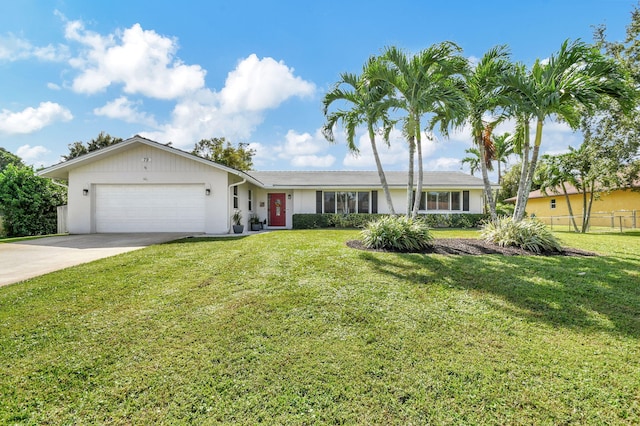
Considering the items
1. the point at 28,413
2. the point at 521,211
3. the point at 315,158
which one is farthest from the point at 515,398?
the point at 315,158

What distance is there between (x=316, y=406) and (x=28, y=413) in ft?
7.25

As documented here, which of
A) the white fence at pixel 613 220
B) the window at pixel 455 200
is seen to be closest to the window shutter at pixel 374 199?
the window at pixel 455 200

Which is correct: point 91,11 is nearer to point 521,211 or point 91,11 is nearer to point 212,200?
point 212,200

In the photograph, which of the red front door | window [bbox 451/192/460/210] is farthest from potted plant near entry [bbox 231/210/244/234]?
window [bbox 451/192/460/210]

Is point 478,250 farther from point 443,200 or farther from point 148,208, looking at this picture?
point 148,208

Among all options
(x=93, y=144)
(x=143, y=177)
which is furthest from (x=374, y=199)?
(x=93, y=144)

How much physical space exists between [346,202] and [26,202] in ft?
52.1

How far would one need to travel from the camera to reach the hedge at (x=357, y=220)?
16.1 metres

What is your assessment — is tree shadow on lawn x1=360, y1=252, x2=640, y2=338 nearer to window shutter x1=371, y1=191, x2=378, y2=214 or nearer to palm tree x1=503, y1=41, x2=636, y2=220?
palm tree x1=503, y1=41, x2=636, y2=220

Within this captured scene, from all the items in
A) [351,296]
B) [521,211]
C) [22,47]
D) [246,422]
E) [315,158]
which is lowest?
[246,422]

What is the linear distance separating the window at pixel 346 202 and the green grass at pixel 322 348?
11.4 meters

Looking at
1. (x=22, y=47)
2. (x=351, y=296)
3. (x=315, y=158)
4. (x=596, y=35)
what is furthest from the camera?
(x=315, y=158)

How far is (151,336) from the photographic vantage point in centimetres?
337

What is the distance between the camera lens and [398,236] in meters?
7.72
